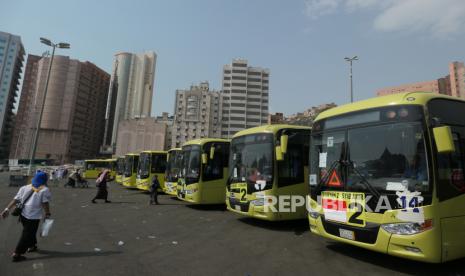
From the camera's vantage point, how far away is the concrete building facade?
360 ft

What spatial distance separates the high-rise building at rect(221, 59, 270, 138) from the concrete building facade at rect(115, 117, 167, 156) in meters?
23.8

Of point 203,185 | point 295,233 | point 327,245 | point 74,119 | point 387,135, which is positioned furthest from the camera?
point 74,119

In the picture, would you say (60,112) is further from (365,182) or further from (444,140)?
(444,140)

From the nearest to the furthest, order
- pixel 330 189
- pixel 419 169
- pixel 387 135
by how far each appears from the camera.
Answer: pixel 419 169
pixel 387 135
pixel 330 189

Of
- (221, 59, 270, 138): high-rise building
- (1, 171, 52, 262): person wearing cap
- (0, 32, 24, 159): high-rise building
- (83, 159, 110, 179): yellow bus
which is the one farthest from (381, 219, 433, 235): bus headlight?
(0, 32, 24, 159): high-rise building

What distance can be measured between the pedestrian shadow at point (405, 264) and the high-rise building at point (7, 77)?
13035cm

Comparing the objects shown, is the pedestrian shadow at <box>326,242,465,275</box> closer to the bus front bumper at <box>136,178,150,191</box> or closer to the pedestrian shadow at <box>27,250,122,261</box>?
the pedestrian shadow at <box>27,250,122,261</box>

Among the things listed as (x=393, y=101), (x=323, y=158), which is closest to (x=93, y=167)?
(x=323, y=158)

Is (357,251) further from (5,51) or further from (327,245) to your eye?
(5,51)

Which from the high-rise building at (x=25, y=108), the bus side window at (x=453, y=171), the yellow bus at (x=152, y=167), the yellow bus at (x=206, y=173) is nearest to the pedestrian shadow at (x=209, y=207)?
the yellow bus at (x=206, y=173)

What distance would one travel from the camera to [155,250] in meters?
6.57

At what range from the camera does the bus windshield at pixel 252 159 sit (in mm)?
9023

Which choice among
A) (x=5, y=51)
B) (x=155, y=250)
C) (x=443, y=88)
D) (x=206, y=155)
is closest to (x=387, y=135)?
(x=155, y=250)

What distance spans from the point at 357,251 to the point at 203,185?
765 centimetres
